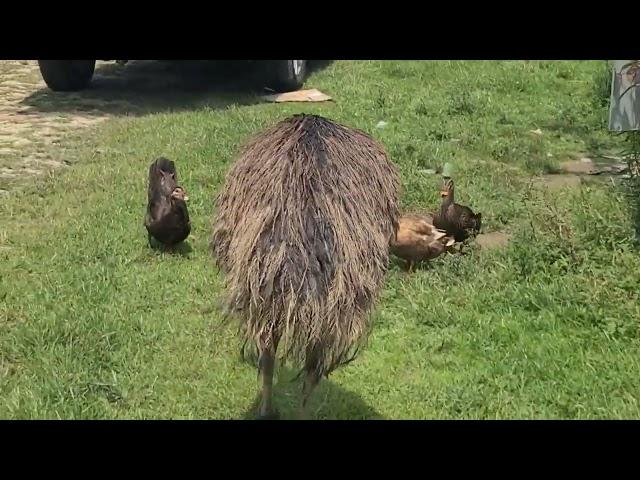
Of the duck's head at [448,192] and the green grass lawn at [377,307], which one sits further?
the duck's head at [448,192]

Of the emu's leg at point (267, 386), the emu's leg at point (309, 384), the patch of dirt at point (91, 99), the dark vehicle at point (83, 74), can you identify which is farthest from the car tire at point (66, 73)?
the emu's leg at point (309, 384)

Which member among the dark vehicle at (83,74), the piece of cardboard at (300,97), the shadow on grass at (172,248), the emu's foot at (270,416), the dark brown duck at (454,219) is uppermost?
the dark vehicle at (83,74)

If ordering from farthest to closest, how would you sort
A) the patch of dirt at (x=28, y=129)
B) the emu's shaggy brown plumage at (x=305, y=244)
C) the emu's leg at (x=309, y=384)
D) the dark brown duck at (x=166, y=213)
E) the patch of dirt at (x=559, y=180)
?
the patch of dirt at (x=28, y=129) < the patch of dirt at (x=559, y=180) < the dark brown duck at (x=166, y=213) < the emu's leg at (x=309, y=384) < the emu's shaggy brown plumage at (x=305, y=244)

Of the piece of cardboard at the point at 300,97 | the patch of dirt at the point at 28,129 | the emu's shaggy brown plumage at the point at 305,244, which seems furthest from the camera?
the piece of cardboard at the point at 300,97

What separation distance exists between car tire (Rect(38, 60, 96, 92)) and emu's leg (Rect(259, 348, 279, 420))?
298 inches

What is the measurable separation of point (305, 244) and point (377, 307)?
118 centimetres

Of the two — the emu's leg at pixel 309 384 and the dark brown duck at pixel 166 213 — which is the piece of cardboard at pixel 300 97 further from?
the emu's leg at pixel 309 384

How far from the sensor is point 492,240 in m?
5.83

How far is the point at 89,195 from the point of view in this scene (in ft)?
21.4

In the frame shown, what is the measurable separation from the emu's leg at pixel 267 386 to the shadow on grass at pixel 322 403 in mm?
79

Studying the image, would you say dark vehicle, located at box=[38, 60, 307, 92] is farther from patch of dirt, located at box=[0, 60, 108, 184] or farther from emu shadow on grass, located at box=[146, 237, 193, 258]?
emu shadow on grass, located at box=[146, 237, 193, 258]

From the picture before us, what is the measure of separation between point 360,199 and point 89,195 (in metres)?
3.74

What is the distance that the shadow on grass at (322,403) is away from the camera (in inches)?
152

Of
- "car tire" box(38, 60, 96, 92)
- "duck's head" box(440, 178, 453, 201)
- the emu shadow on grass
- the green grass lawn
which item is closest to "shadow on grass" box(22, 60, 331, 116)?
"car tire" box(38, 60, 96, 92)
